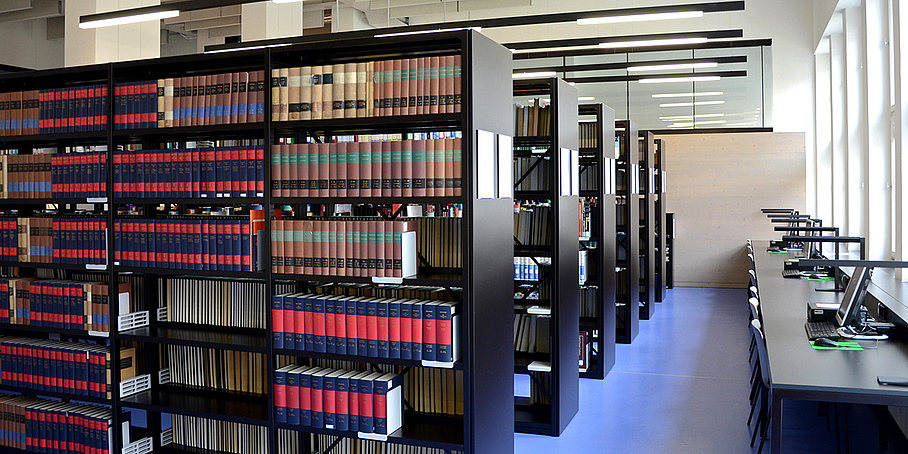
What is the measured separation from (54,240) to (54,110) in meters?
0.73

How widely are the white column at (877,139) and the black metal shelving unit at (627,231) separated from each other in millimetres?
2170

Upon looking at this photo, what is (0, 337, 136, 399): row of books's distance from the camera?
394 cm

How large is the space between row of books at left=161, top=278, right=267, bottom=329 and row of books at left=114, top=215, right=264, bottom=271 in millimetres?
263

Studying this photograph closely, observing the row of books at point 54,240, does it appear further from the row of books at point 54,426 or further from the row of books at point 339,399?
the row of books at point 339,399

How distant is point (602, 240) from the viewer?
20.6 feet

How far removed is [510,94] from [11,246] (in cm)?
303

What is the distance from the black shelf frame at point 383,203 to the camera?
10.4 ft

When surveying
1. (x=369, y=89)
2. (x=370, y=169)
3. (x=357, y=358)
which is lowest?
(x=357, y=358)

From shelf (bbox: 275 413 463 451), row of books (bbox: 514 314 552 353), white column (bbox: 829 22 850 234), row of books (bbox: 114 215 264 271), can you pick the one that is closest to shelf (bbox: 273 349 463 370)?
shelf (bbox: 275 413 463 451)

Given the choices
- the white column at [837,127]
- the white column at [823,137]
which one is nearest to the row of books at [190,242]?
the white column at [837,127]

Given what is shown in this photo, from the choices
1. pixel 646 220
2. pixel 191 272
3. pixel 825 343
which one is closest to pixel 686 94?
pixel 646 220

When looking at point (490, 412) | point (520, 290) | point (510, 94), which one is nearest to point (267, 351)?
point (490, 412)

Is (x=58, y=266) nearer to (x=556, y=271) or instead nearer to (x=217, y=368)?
(x=217, y=368)

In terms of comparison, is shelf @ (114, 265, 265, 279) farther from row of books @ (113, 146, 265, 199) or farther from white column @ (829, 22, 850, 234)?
white column @ (829, 22, 850, 234)
